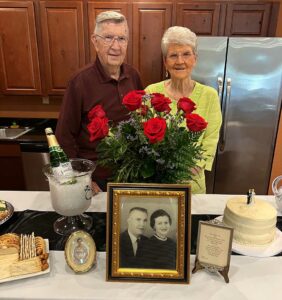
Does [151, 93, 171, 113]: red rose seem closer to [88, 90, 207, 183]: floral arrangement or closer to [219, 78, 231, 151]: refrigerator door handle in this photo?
[88, 90, 207, 183]: floral arrangement

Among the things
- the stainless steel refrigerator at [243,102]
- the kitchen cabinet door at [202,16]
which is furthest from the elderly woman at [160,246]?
the kitchen cabinet door at [202,16]

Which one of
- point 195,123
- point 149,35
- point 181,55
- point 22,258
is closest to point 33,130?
point 149,35

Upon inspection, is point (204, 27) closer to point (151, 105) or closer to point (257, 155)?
point (257, 155)

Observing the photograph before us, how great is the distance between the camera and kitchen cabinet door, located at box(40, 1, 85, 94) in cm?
260

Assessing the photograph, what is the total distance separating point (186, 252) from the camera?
2.88 feet

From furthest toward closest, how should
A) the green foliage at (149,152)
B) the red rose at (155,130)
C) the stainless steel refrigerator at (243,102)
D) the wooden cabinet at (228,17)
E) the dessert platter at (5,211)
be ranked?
the wooden cabinet at (228,17) → the stainless steel refrigerator at (243,102) → the dessert platter at (5,211) → the green foliage at (149,152) → the red rose at (155,130)

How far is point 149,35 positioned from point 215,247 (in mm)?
2206

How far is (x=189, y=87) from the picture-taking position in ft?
5.35

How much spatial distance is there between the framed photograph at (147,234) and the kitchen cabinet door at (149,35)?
2.07 metres

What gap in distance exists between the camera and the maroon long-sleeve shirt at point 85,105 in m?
1.62

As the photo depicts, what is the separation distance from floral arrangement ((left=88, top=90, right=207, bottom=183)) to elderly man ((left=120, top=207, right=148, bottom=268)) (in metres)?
0.13

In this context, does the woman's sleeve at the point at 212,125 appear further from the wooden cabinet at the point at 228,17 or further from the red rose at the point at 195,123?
the wooden cabinet at the point at 228,17

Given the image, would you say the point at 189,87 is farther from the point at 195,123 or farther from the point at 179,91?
the point at 195,123

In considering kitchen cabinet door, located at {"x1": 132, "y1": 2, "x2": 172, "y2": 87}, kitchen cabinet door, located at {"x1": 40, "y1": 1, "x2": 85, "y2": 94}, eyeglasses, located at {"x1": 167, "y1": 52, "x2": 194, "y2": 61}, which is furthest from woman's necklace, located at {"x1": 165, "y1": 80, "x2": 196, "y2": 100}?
kitchen cabinet door, located at {"x1": 40, "y1": 1, "x2": 85, "y2": 94}
